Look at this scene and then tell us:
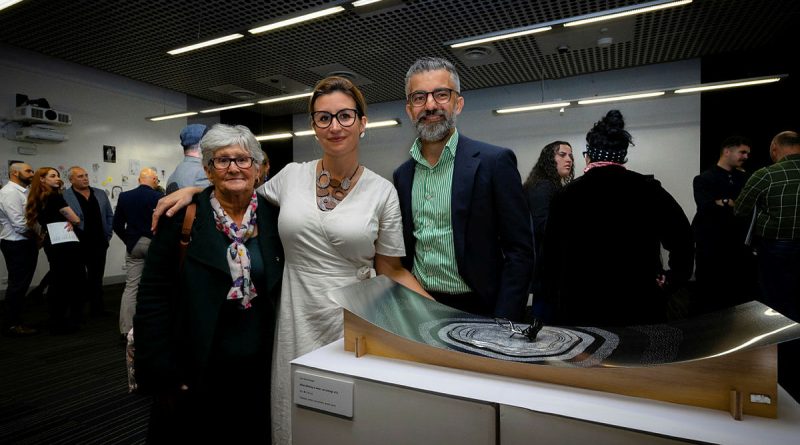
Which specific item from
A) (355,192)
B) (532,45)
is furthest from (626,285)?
(532,45)

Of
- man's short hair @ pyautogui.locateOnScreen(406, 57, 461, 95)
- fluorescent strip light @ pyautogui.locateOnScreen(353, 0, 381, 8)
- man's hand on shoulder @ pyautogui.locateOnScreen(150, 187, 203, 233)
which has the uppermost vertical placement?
fluorescent strip light @ pyautogui.locateOnScreen(353, 0, 381, 8)

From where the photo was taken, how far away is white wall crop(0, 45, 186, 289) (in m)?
6.34

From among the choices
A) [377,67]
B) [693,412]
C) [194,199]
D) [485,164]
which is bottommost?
[693,412]

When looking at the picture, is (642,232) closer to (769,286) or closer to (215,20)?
(769,286)

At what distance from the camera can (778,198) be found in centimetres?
317

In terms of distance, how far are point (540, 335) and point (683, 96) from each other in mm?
7354

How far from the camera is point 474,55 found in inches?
250

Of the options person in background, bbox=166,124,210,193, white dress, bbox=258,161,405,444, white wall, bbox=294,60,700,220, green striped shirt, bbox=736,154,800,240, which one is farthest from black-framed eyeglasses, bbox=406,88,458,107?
white wall, bbox=294,60,700,220

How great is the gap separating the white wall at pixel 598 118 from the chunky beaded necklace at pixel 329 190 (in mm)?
6048

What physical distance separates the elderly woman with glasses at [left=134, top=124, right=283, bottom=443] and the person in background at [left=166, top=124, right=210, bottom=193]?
1099mm

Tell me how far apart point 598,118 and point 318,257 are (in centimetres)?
703

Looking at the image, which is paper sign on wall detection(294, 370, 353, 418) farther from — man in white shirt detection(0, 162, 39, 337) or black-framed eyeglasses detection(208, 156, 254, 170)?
man in white shirt detection(0, 162, 39, 337)

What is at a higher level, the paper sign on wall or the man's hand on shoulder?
the man's hand on shoulder

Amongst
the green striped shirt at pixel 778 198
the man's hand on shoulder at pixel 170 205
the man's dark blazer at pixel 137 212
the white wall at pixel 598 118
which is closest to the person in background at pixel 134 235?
the man's dark blazer at pixel 137 212
